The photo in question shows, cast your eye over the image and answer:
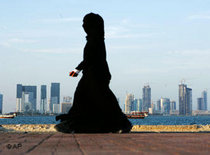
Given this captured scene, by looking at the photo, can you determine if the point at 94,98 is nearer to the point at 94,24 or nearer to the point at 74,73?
the point at 74,73

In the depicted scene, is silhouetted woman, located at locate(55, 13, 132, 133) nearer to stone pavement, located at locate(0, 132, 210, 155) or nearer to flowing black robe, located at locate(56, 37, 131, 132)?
flowing black robe, located at locate(56, 37, 131, 132)

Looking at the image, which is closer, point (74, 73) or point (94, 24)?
point (74, 73)

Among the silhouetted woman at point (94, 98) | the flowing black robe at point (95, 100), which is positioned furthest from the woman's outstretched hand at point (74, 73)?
the flowing black robe at point (95, 100)

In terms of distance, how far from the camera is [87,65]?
10000 mm

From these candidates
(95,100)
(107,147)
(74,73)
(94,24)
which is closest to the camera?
(107,147)

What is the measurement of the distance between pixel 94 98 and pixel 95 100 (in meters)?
0.06

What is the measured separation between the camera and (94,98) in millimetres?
9812

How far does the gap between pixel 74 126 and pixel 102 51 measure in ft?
6.63

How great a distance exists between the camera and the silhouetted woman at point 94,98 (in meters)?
9.64

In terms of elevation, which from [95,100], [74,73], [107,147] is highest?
[74,73]

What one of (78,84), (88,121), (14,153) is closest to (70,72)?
(78,84)

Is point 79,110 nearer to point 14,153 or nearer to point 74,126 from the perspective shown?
point 74,126

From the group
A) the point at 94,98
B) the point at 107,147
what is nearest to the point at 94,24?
the point at 94,98

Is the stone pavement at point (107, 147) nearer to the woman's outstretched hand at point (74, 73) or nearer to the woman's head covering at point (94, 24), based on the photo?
the woman's outstretched hand at point (74, 73)
